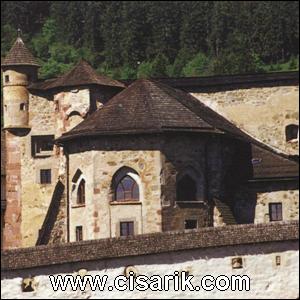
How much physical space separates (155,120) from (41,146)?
11655 millimetres

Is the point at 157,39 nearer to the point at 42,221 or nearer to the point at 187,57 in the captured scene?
the point at 187,57

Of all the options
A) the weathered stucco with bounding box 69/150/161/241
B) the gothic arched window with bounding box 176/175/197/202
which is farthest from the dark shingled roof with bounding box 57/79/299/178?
the gothic arched window with bounding box 176/175/197/202

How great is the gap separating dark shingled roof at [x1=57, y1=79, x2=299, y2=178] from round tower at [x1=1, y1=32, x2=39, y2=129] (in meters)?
7.76

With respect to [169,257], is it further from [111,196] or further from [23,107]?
[23,107]

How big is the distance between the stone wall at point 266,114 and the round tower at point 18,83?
328 inches

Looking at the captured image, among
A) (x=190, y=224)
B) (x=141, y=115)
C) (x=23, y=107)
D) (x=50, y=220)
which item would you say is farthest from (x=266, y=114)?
(x=50, y=220)

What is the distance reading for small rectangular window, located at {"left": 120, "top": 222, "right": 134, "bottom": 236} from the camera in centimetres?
5381

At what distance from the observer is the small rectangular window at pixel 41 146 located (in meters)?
64.0

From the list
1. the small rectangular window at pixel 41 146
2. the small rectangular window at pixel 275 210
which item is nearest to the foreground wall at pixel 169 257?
the small rectangular window at pixel 275 210

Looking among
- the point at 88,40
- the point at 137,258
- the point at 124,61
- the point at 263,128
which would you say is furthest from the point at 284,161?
the point at 88,40

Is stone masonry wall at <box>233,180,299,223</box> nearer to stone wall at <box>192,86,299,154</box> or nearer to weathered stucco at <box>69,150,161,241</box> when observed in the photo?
weathered stucco at <box>69,150,161,241</box>

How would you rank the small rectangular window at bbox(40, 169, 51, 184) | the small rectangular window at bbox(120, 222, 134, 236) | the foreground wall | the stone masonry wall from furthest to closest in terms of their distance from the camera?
the small rectangular window at bbox(40, 169, 51, 184) < the stone masonry wall < the small rectangular window at bbox(120, 222, 134, 236) < the foreground wall

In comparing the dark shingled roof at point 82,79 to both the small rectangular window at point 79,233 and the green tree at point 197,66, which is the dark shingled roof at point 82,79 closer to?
the small rectangular window at point 79,233

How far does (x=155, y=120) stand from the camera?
178ft
